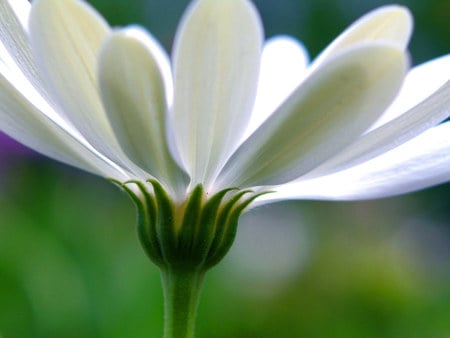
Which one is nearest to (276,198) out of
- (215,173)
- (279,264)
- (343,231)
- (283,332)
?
(215,173)

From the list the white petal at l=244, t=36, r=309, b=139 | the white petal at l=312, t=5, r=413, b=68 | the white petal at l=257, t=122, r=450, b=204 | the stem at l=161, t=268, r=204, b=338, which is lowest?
the stem at l=161, t=268, r=204, b=338

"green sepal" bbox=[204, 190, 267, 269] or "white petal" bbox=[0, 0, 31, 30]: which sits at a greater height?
"white petal" bbox=[0, 0, 31, 30]

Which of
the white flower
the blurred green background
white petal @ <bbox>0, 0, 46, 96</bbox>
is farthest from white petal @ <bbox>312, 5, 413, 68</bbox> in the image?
the blurred green background

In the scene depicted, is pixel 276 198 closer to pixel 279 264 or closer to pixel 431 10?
pixel 279 264

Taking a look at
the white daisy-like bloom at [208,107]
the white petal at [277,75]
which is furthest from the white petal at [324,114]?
the white petal at [277,75]

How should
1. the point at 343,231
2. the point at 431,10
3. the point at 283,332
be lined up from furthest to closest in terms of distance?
the point at 431,10 → the point at 343,231 → the point at 283,332

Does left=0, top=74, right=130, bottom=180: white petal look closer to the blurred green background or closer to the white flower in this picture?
the white flower
